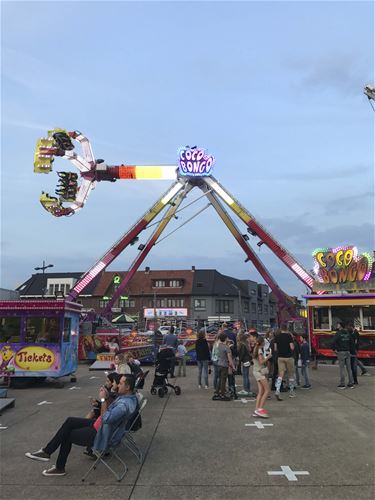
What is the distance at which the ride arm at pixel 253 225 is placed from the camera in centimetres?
2787

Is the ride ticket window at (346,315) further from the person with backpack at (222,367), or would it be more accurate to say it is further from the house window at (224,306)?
the house window at (224,306)

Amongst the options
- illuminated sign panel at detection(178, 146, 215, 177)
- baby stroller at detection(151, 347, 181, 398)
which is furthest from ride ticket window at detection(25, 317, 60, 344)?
illuminated sign panel at detection(178, 146, 215, 177)

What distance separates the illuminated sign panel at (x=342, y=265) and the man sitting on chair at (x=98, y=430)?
16.0m

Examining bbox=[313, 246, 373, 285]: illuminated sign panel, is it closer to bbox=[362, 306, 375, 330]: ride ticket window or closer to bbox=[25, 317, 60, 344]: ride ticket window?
bbox=[362, 306, 375, 330]: ride ticket window

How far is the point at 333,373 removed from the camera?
1547cm

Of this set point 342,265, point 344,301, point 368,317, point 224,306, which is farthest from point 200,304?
point 368,317

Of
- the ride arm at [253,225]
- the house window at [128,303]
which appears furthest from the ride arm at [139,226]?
the house window at [128,303]

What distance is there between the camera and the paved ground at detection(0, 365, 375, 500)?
16.3 feet

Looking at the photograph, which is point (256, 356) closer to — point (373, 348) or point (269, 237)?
point (373, 348)

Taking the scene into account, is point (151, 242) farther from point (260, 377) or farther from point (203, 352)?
point (260, 377)

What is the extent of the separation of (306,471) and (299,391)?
21.1 feet

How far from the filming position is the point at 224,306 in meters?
69.4

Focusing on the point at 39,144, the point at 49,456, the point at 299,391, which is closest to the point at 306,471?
the point at 49,456

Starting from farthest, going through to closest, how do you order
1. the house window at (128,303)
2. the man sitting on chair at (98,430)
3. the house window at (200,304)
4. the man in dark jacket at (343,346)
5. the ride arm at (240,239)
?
the house window at (128,303), the house window at (200,304), the ride arm at (240,239), the man in dark jacket at (343,346), the man sitting on chair at (98,430)
